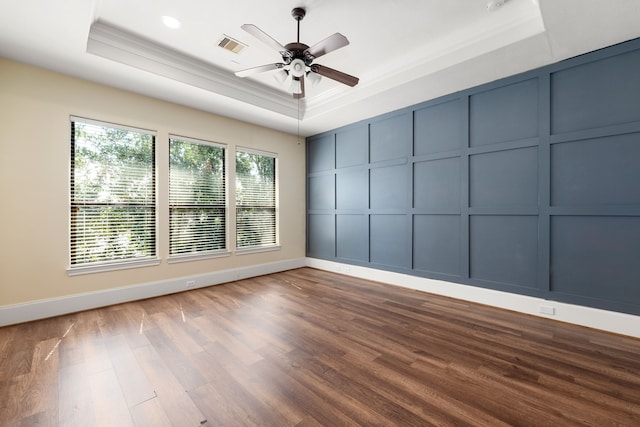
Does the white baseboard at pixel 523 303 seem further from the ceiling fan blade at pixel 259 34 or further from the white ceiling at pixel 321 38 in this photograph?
the ceiling fan blade at pixel 259 34

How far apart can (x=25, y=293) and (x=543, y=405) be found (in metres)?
5.12

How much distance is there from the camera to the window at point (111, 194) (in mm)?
3512

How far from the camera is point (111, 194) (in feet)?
12.3

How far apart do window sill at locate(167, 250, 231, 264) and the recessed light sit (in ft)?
10.3

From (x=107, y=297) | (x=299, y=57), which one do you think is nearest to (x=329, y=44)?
(x=299, y=57)

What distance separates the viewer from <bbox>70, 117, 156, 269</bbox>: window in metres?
3.51

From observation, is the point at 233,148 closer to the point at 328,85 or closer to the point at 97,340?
the point at 328,85

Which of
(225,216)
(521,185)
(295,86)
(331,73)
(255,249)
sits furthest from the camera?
(255,249)

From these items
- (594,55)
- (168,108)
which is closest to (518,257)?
(594,55)

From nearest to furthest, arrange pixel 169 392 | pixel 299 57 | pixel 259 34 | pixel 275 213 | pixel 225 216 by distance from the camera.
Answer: pixel 169 392, pixel 259 34, pixel 299 57, pixel 225 216, pixel 275 213

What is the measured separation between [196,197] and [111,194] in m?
1.16

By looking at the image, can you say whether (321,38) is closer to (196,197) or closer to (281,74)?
(281,74)

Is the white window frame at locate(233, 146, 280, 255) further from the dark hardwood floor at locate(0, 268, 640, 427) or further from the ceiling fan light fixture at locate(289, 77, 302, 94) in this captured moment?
the ceiling fan light fixture at locate(289, 77, 302, 94)

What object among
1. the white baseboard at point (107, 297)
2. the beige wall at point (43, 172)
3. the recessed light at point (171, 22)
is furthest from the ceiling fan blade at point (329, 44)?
the white baseboard at point (107, 297)
